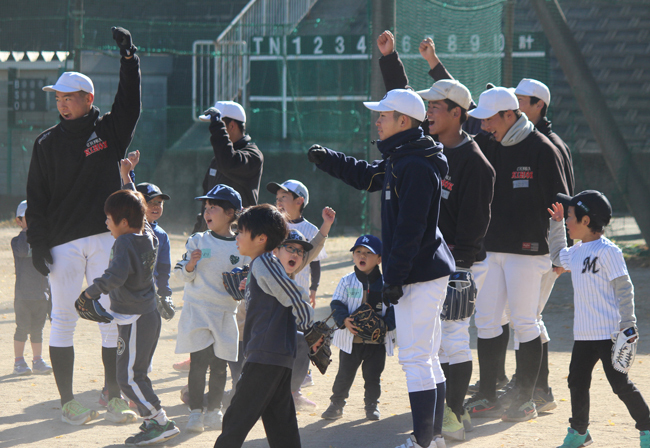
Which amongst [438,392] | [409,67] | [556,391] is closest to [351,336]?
[438,392]

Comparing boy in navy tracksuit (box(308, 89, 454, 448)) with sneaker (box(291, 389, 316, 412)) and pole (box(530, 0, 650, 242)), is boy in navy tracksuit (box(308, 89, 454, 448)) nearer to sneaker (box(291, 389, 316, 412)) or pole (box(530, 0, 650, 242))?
sneaker (box(291, 389, 316, 412))

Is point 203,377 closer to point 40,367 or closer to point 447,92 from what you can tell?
point 40,367

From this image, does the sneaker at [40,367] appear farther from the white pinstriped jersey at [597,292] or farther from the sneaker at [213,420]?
the white pinstriped jersey at [597,292]

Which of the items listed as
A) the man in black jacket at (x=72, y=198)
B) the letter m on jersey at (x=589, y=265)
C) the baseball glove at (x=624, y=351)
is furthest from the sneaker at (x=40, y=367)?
the baseball glove at (x=624, y=351)

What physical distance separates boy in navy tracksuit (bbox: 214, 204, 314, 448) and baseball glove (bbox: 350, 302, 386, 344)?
111cm

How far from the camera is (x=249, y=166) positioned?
5520 millimetres

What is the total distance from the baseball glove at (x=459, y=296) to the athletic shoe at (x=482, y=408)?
88 centimetres

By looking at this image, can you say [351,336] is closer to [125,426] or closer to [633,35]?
[125,426]

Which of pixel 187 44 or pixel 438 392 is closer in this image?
pixel 438 392

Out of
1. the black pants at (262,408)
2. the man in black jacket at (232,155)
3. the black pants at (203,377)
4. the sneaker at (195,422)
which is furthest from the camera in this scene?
the man in black jacket at (232,155)

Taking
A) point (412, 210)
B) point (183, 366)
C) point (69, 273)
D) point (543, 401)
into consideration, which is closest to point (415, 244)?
point (412, 210)

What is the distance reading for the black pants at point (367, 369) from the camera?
4945 mm

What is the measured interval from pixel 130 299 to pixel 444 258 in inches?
75.0

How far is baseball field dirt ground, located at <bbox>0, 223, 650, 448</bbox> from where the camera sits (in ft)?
14.5
